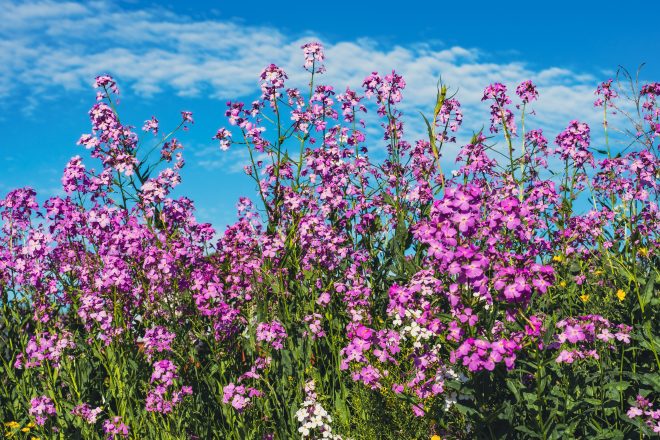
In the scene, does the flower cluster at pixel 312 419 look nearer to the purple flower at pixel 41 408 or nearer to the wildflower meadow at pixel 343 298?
the wildflower meadow at pixel 343 298

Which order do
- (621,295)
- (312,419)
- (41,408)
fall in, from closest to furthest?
(312,419) < (621,295) < (41,408)

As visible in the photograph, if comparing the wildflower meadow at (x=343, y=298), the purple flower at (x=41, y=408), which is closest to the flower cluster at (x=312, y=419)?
the wildflower meadow at (x=343, y=298)

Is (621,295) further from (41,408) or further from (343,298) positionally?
(41,408)

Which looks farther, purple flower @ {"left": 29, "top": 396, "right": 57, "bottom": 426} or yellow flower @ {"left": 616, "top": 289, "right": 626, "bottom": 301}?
purple flower @ {"left": 29, "top": 396, "right": 57, "bottom": 426}

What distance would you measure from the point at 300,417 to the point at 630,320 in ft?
7.52

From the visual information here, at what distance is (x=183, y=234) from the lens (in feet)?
19.0

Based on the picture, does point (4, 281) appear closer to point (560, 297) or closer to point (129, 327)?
point (129, 327)

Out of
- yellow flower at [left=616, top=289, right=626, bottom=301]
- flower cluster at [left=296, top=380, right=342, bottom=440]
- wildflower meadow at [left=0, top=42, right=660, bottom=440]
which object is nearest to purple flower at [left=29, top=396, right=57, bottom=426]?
wildflower meadow at [left=0, top=42, right=660, bottom=440]

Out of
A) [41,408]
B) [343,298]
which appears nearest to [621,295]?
[343,298]

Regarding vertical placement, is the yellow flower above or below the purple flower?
above

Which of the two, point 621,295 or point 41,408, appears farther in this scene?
point 41,408

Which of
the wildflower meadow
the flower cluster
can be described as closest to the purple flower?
the wildflower meadow

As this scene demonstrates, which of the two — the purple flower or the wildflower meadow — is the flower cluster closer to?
the wildflower meadow

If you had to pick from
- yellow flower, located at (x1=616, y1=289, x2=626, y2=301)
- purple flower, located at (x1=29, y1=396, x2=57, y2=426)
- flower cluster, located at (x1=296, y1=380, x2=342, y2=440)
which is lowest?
flower cluster, located at (x1=296, y1=380, x2=342, y2=440)
